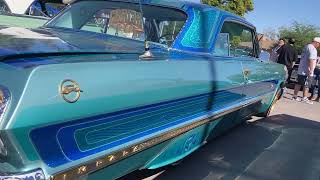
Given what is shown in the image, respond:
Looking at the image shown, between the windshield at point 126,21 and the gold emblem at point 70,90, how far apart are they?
4.66ft

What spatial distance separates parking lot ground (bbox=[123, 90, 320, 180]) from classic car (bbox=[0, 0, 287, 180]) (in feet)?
0.93

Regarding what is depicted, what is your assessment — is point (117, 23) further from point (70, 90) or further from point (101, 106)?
point (70, 90)

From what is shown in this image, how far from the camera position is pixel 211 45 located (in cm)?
362

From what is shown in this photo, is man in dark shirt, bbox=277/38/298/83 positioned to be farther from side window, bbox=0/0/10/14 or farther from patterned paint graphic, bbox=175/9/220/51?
patterned paint graphic, bbox=175/9/220/51

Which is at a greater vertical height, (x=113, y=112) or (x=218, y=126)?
(x=113, y=112)

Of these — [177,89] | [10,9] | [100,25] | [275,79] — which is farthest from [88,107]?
[10,9]

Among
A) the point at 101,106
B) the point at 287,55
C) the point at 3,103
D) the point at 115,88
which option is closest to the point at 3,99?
the point at 3,103

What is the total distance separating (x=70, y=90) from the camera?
1.91 metres

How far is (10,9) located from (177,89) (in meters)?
7.29

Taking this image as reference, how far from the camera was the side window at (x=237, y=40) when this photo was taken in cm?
395

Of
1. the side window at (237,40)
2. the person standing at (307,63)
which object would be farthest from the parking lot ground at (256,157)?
the person standing at (307,63)

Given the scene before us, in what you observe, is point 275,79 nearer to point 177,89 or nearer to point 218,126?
point 218,126

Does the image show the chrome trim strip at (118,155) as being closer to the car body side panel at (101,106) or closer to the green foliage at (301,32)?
the car body side panel at (101,106)

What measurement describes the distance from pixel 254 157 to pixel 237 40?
50.8 inches
